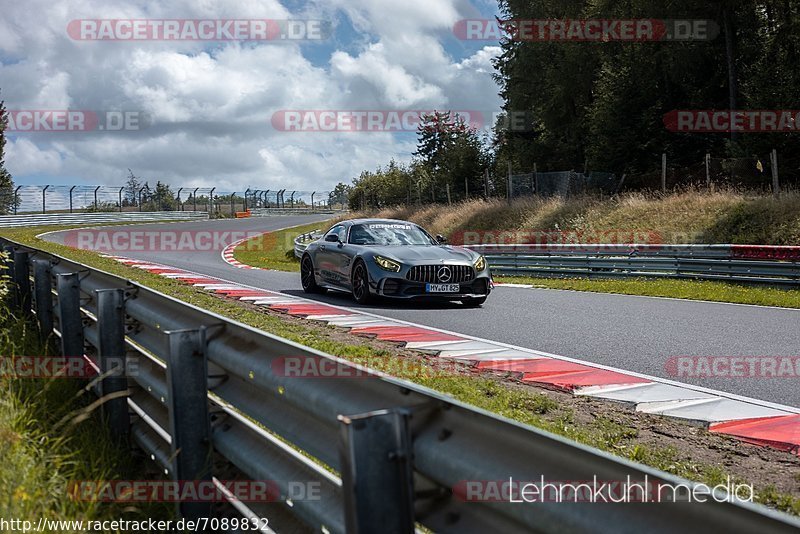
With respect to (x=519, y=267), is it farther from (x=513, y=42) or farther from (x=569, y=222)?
(x=513, y=42)

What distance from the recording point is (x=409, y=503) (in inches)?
77.7

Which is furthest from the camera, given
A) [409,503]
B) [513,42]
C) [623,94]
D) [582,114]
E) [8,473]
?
[513,42]

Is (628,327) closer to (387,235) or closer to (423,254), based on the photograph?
(423,254)

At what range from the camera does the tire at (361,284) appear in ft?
40.0

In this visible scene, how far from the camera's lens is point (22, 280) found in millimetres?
8695

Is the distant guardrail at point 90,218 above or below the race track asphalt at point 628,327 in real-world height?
above

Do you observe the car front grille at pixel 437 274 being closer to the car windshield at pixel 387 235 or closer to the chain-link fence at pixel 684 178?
the car windshield at pixel 387 235

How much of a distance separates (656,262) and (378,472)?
16.8m

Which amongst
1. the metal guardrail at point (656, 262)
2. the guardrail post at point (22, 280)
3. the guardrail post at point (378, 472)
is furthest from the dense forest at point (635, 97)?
the guardrail post at point (378, 472)

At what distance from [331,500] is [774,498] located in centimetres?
258

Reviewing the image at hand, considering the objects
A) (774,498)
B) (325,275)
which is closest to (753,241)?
(325,275)

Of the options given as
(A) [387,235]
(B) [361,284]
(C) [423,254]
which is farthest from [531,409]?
(A) [387,235]

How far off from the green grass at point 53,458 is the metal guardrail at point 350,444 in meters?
0.20

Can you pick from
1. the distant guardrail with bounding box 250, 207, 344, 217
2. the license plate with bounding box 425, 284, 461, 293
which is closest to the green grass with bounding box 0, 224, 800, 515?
the license plate with bounding box 425, 284, 461, 293
